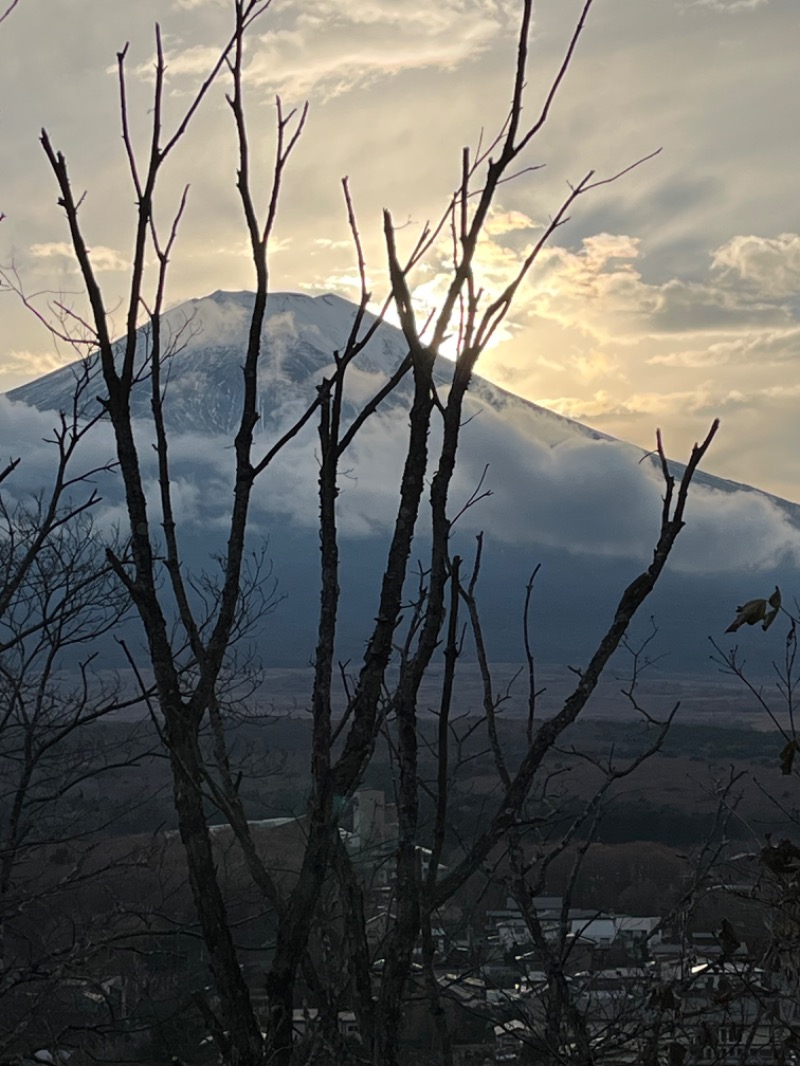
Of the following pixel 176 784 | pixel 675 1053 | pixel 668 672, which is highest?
pixel 176 784

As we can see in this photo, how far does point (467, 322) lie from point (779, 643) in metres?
204

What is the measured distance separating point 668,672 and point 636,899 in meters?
156

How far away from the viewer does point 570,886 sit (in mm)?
4180

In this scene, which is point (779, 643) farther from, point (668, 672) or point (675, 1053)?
point (675, 1053)

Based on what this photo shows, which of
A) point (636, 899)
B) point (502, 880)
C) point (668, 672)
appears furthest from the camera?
point (668, 672)

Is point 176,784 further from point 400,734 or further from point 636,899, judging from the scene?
point 636,899

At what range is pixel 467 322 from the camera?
1.66 meters

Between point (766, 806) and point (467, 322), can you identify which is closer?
point (467, 322)

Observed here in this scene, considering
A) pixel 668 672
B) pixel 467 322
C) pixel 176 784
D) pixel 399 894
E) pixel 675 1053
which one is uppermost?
pixel 467 322

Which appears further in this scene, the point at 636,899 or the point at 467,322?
the point at 636,899

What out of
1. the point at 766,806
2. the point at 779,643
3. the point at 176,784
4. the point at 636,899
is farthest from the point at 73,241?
the point at 779,643

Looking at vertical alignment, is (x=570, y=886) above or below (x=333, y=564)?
below

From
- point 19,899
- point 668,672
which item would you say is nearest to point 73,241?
point 19,899

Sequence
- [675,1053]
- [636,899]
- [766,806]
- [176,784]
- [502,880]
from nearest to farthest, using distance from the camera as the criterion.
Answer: [176,784] → [675,1053] → [502,880] → [636,899] → [766,806]
